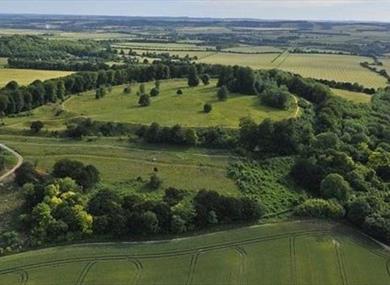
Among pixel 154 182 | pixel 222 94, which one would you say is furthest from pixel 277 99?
pixel 154 182

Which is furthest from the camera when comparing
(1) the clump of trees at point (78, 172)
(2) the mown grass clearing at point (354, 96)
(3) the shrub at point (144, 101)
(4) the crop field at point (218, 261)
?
(2) the mown grass clearing at point (354, 96)

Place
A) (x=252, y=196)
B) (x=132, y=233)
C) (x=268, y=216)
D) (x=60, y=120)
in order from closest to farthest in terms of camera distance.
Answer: (x=132, y=233) < (x=268, y=216) < (x=252, y=196) < (x=60, y=120)

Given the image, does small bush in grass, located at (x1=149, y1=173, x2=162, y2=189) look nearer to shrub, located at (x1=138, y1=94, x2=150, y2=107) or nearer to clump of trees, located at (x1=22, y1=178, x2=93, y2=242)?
clump of trees, located at (x1=22, y1=178, x2=93, y2=242)

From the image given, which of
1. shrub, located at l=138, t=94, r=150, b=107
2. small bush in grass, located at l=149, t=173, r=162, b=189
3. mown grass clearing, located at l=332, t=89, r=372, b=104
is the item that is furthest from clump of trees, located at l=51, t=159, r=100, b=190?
mown grass clearing, located at l=332, t=89, r=372, b=104

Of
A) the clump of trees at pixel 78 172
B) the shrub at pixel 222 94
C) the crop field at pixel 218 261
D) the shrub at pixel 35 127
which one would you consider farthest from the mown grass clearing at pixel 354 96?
the clump of trees at pixel 78 172

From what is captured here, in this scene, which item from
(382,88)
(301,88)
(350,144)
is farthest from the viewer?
(382,88)

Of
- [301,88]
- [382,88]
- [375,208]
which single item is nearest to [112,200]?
[375,208]

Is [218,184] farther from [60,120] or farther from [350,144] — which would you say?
[60,120]

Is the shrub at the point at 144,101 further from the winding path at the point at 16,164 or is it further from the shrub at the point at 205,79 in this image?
the winding path at the point at 16,164
